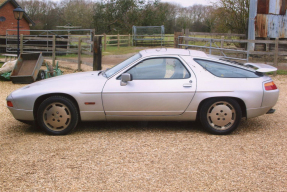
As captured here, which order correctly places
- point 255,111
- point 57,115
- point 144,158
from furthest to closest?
point 255,111 → point 57,115 → point 144,158

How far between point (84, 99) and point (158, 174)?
203 centimetres

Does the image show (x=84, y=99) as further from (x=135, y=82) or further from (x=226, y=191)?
(x=226, y=191)

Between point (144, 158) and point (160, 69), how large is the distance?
1723 millimetres

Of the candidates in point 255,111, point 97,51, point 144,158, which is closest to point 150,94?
point 144,158

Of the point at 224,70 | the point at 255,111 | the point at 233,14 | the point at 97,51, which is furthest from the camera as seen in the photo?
the point at 233,14

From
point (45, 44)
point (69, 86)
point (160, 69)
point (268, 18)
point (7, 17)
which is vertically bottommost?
point (69, 86)

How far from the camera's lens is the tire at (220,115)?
5535 millimetres

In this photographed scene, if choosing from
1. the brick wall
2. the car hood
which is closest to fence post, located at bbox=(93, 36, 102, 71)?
the car hood

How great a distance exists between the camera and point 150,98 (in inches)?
218

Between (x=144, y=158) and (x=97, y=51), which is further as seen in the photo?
(x=97, y=51)

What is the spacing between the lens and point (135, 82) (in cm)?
559

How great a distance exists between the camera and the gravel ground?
12.5ft

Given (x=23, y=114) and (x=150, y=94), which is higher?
(x=150, y=94)

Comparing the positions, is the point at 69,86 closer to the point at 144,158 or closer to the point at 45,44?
the point at 144,158
